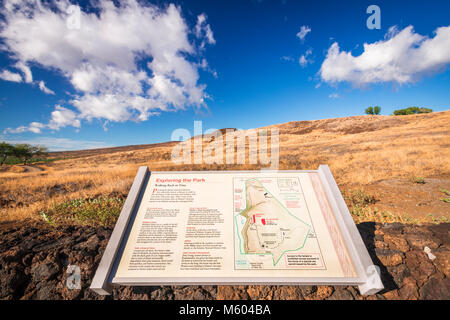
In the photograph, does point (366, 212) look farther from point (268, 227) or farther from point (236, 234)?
point (236, 234)

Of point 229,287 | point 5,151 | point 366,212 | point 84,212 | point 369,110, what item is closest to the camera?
point 229,287

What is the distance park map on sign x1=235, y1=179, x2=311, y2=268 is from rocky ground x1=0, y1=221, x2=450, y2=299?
0.98m

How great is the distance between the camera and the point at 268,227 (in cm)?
319

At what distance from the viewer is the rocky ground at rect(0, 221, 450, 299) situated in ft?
10.4

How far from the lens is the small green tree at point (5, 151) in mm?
36812

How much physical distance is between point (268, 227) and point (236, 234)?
58cm

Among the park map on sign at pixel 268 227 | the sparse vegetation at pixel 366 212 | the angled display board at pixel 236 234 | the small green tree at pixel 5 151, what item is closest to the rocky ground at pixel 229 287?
the sparse vegetation at pixel 366 212

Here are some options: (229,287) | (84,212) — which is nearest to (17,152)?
(84,212)

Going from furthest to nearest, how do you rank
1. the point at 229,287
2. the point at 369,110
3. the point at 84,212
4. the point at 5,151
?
the point at 369,110 → the point at 5,151 → the point at 84,212 → the point at 229,287

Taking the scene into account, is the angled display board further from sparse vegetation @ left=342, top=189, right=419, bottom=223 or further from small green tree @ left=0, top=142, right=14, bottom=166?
small green tree @ left=0, top=142, right=14, bottom=166

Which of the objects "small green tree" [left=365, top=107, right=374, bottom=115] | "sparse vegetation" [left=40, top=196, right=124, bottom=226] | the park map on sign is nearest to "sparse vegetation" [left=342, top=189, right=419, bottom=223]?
the park map on sign

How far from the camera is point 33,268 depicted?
3.57 meters
